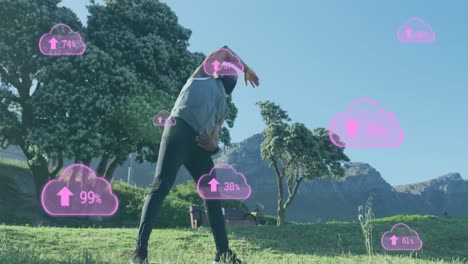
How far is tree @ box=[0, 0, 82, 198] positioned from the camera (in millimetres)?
22484

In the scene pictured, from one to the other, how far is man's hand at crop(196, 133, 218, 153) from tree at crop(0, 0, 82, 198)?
1793cm

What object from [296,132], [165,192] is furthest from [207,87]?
[296,132]

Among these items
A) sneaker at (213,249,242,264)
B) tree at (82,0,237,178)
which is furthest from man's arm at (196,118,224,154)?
tree at (82,0,237,178)

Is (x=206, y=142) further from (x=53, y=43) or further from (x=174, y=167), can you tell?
(x=53, y=43)

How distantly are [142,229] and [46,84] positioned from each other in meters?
20.0

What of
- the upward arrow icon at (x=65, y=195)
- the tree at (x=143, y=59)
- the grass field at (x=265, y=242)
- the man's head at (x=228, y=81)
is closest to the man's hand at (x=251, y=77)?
A: the man's head at (x=228, y=81)

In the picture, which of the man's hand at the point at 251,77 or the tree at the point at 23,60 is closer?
the man's hand at the point at 251,77

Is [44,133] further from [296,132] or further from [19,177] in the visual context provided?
[296,132]

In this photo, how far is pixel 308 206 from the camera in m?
183

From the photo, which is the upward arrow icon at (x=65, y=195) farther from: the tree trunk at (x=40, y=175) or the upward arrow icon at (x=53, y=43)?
the upward arrow icon at (x=53, y=43)

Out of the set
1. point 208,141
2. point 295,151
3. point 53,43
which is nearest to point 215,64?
point 208,141

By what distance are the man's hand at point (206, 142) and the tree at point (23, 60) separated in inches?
706

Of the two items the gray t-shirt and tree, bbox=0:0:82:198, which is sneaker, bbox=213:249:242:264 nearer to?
the gray t-shirt

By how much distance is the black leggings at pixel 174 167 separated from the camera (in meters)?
4.48
